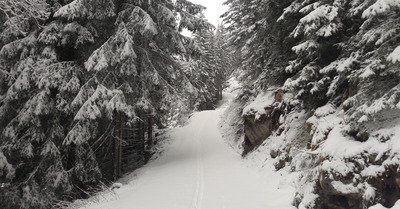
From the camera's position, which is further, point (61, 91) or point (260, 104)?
point (260, 104)

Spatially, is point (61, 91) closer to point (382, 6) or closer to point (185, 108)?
point (185, 108)

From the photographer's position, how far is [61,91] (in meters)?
10.4

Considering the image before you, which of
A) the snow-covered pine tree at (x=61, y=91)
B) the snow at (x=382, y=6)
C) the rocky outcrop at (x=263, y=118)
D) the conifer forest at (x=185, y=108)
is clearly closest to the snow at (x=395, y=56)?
the conifer forest at (x=185, y=108)

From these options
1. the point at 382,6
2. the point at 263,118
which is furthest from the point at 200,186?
the point at 382,6

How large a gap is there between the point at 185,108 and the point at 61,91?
5.28m

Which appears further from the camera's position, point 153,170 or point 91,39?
point 153,170

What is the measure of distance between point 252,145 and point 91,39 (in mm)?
9569

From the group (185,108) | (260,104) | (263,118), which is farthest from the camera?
(260,104)

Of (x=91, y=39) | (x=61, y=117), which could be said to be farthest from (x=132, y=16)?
(x=61, y=117)

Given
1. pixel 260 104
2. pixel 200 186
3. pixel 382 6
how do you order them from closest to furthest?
pixel 382 6, pixel 200 186, pixel 260 104

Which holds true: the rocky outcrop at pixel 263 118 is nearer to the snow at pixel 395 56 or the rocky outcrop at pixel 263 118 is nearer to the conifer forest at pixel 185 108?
the conifer forest at pixel 185 108

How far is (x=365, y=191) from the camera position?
17.4 ft

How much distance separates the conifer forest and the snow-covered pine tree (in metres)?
0.05

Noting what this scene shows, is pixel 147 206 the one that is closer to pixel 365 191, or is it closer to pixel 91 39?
pixel 365 191
